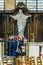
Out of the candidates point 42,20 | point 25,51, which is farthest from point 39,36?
point 25,51

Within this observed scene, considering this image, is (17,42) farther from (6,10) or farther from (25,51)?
(6,10)

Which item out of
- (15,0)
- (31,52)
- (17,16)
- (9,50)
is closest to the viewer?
(31,52)

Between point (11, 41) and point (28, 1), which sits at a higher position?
point (28, 1)

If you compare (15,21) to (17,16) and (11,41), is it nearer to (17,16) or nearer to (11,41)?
(17,16)

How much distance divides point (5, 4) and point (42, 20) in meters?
3.22

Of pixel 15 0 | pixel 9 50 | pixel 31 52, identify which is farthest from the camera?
pixel 15 0

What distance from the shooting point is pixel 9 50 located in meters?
15.0

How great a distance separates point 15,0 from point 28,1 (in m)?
1.04

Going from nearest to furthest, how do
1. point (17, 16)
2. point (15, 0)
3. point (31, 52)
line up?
point (31, 52), point (17, 16), point (15, 0)

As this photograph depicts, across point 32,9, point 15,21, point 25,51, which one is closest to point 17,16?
point 15,21

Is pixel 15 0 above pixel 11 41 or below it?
above

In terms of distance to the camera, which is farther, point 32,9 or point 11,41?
point 32,9

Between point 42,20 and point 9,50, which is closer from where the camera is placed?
point 9,50

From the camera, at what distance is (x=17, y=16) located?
776 inches
